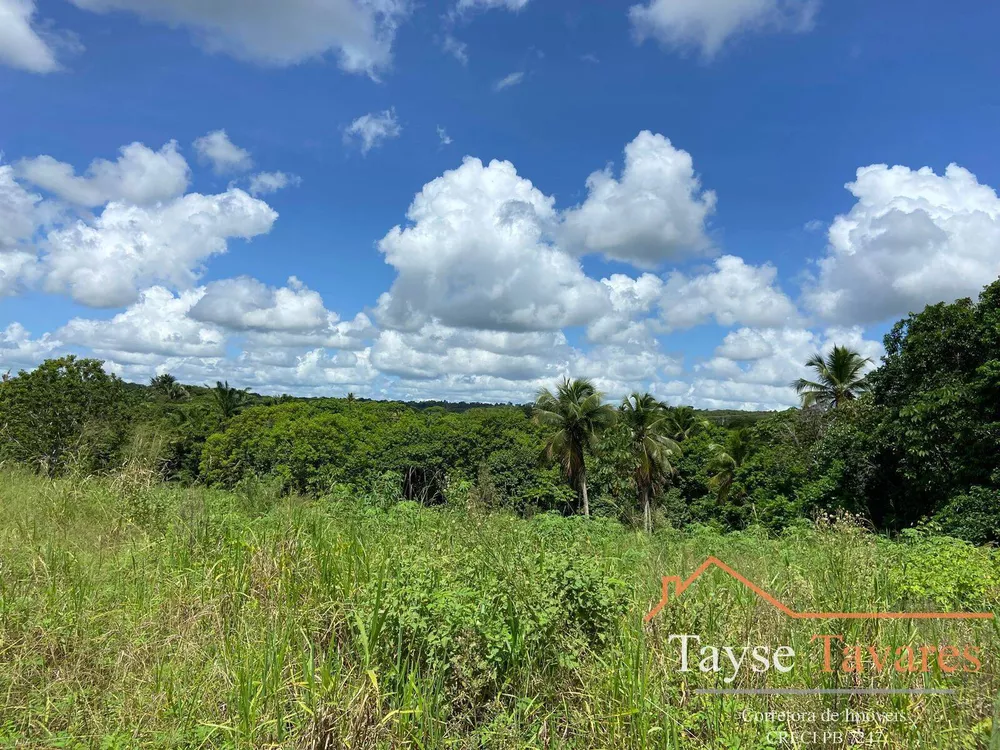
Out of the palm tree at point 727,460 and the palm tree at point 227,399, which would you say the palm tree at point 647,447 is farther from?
the palm tree at point 227,399

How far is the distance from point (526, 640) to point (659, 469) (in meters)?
32.7

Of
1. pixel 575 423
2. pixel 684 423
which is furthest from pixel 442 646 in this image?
pixel 684 423

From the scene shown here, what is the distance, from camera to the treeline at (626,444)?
930 centimetres

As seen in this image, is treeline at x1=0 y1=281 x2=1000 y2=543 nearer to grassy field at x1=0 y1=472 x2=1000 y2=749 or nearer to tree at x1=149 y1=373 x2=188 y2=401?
grassy field at x1=0 y1=472 x2=1000 y2=749

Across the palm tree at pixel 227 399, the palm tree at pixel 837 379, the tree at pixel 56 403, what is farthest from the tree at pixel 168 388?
the palm tree at pixel 837 379

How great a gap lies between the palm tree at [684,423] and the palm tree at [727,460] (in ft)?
Result: 30.3

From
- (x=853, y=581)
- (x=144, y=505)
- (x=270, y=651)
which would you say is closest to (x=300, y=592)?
(x=270, y=651)

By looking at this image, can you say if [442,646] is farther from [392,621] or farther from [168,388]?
[168,388]

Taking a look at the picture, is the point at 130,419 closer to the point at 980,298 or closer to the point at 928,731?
the point at 928,731

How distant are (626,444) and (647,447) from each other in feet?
4.19

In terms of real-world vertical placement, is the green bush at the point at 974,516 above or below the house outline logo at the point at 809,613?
below

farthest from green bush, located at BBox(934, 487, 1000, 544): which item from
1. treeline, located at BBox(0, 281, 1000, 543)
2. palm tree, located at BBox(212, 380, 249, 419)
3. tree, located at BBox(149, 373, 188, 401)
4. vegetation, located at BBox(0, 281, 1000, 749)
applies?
tree, located at BBox(149, 373, 188, 401)

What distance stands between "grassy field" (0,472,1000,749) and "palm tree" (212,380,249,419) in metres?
49.4

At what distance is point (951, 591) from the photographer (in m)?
3.44
